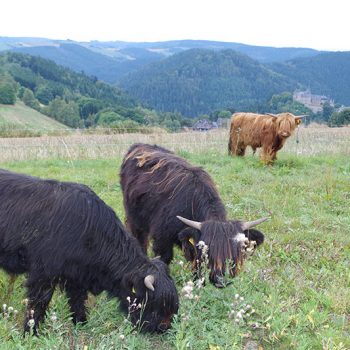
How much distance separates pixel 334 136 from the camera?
63.7 ft

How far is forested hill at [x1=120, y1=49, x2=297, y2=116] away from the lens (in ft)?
421

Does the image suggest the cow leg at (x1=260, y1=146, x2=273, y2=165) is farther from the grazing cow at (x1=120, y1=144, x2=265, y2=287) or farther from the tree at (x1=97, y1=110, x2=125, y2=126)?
the tree at (x1=97, y1=110, x2=125, y2=126)

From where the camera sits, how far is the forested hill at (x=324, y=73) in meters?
136

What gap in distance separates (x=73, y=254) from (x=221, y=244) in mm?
1435

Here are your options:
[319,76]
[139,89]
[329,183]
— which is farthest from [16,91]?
[319,76]

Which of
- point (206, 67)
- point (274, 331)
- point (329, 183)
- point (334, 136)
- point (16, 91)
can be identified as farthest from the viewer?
point (206, 67)

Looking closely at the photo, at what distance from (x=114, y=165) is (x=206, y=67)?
146 meters

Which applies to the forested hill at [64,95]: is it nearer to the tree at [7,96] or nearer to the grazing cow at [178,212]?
the tree at [7,96]

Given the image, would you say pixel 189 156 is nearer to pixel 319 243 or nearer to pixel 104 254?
pixel 319 243

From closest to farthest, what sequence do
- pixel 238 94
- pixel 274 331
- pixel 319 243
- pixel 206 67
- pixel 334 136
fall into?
pixel 274 331 → pixel 319 243 → pixel 334 136 → pixel 238 94 → pixel 206 67

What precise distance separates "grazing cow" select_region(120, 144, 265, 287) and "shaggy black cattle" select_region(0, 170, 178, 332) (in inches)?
28.0

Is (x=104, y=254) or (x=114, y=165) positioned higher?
(x=104, y=254)

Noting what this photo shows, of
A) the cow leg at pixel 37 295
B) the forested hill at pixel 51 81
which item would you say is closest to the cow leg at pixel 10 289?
the cow leg at pixel 37 295

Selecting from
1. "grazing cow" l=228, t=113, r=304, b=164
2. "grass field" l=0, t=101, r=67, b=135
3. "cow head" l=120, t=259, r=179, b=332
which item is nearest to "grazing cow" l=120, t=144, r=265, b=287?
"cow head" l=120, t=259, r=179, b=332
